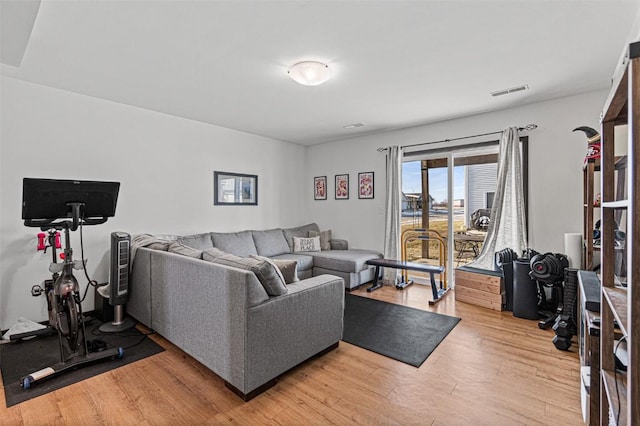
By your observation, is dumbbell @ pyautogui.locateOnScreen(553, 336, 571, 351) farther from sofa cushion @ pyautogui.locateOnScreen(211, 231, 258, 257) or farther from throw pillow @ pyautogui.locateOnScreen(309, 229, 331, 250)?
sofa cushion @ pyautogui.locateOnScreen(211, 231, 258, 257)

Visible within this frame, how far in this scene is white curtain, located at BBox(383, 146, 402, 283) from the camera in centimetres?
487

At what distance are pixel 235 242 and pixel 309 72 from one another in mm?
2841

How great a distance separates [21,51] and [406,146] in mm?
4495

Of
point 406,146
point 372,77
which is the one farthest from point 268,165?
point 372,77

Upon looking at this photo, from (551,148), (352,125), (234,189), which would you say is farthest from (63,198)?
(551,148)

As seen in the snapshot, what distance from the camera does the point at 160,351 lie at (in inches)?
103

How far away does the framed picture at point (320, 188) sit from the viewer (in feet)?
19.5

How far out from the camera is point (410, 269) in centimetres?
410

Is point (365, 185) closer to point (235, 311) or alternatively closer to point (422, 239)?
point (422, 239)

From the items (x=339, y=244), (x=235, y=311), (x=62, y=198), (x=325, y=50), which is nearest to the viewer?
(x=235, y=311)

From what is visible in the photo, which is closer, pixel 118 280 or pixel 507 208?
pixel 118 280

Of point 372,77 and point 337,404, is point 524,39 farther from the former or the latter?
point 337,404

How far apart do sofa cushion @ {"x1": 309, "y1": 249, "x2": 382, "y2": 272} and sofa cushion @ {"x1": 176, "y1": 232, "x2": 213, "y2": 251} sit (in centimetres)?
165

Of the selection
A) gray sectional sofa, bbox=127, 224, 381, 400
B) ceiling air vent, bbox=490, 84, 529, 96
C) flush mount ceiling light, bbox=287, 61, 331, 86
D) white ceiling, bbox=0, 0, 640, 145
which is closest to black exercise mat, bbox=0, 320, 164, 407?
gray sectional sofa, bbox=127, 224, 381, 400
